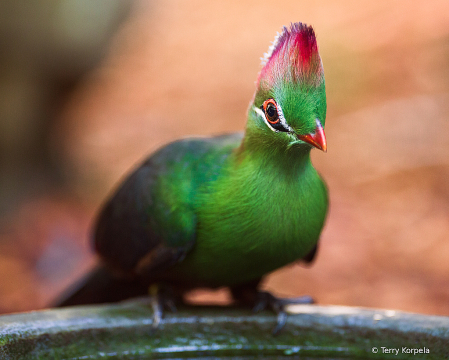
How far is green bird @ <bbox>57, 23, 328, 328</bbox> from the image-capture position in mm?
1985

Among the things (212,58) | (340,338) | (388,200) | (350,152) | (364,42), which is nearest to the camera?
(340,338)

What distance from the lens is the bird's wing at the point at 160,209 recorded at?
2461mm

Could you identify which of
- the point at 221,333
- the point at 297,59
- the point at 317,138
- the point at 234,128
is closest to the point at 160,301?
the point at 221,333

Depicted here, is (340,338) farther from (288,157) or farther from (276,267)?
(288,157)

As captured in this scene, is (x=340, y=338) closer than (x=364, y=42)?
Yes

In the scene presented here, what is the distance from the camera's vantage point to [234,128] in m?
7.34

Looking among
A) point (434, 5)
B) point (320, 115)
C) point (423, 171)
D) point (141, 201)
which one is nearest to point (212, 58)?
point (434, 5)

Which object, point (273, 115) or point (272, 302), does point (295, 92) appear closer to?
point (273, 115)

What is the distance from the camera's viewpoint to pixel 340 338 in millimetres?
2180

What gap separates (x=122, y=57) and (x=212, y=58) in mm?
1613

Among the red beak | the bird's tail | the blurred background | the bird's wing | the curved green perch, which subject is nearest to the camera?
the red beak

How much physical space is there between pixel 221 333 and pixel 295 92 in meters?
1.04

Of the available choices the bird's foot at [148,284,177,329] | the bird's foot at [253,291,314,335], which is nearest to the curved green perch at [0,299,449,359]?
the bird's foot at [148,284,177,329]

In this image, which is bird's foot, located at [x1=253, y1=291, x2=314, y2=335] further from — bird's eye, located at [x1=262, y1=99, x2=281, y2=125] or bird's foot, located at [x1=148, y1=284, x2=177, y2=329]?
bird's eye, located at [x1=262, y1=99, x2=281, y2=125]
